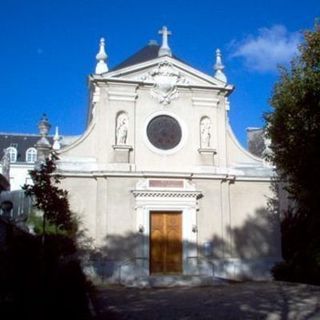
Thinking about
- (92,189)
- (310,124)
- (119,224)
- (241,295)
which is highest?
(310,124)

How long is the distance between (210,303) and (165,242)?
7464mm

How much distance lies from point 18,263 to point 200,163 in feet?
35.4

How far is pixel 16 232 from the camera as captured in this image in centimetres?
1520

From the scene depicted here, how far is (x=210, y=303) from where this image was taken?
12.4 metres

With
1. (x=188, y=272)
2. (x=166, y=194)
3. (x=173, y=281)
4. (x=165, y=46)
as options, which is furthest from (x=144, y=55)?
(x=173, y=281)

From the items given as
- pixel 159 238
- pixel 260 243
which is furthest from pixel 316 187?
pixel 159 238

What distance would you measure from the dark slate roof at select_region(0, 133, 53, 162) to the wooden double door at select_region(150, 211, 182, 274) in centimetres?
2929

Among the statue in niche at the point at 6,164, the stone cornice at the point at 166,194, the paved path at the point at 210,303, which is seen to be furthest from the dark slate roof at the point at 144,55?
the statue in niche at the point at 6,164

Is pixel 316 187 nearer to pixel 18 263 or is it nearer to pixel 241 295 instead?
pixel 241 295

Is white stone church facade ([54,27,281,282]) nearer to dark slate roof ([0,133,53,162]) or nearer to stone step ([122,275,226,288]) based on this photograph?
stone step ([122,275,226,288])

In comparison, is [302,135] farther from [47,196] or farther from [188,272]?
[47,196]

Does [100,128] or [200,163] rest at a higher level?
[100,128]

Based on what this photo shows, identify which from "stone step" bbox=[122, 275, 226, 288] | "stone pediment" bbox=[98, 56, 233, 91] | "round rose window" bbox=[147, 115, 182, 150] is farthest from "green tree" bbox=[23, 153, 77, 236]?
"stone pediment" bbox=[98, 56, 233, 91]

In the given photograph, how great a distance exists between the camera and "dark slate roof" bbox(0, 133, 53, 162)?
46188 mm
